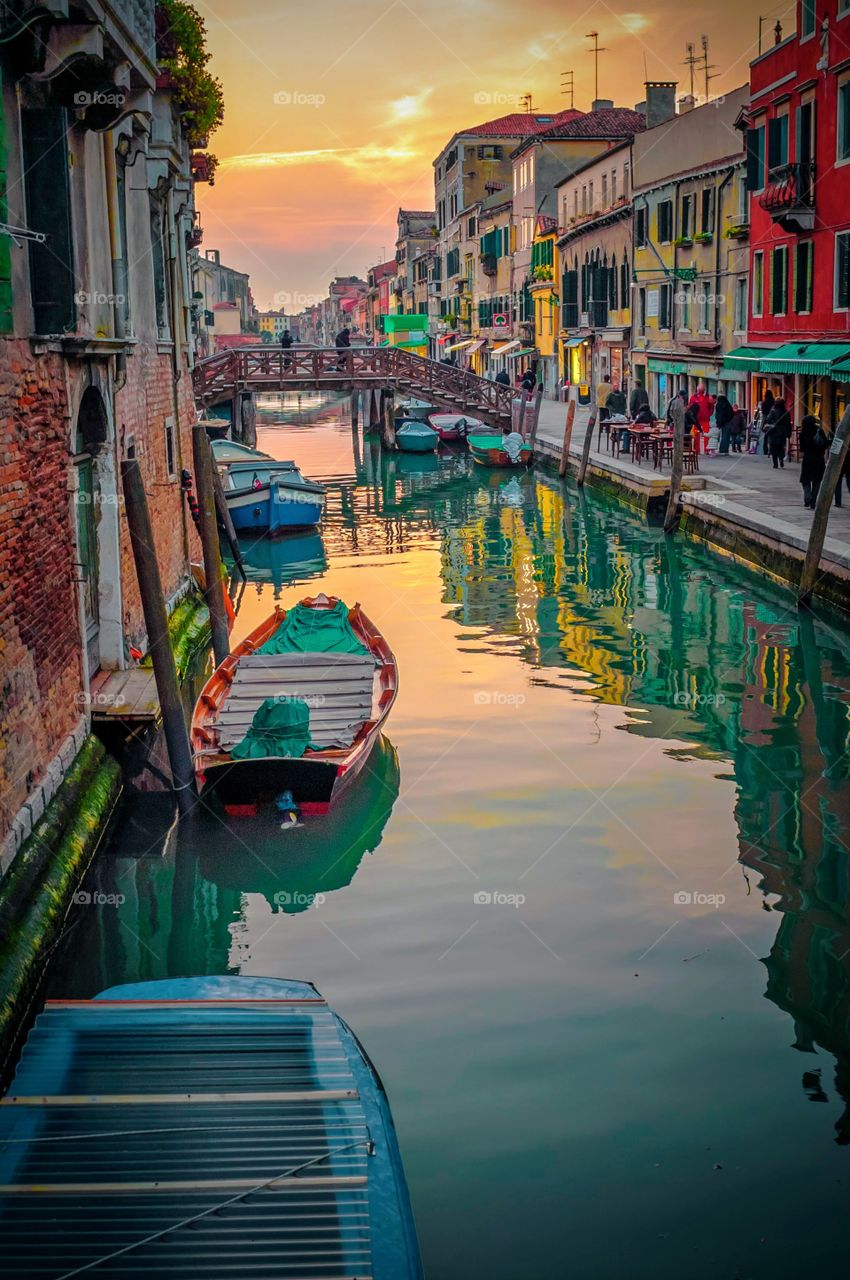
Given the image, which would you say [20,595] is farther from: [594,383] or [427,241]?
[427,241]

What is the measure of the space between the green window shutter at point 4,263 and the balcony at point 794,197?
58.9 feet

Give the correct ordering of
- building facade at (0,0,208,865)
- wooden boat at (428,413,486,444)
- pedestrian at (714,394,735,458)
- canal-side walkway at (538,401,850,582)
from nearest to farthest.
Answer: building facade at (0,0,208,865) < canal-side walkway at (538,401,850,582) < pedestrian at (714,394,735,458) < wooden boat at (428,413,486,444)

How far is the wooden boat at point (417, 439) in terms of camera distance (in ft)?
125

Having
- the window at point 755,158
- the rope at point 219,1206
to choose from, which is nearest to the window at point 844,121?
the window at point 755,158

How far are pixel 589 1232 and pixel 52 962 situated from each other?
137 inches

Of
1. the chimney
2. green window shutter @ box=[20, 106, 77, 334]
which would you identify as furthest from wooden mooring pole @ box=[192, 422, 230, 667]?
the chimney

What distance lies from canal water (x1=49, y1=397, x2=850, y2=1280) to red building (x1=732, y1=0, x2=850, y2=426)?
8.41m

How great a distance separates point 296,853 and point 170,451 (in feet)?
26.6

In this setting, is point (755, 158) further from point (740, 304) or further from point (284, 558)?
point (284, 558)

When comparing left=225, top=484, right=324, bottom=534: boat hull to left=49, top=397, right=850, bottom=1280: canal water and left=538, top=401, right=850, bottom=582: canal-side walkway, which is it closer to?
left=538, top=401, right=850, bottom=582: canal-side walkway

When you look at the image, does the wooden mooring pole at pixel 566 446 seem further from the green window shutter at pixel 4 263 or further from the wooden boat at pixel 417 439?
the green window shutter at pixel 4 263

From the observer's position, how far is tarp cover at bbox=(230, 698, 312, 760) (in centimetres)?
961

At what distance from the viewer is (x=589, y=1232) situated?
17.5 ft

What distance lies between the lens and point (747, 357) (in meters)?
25.6
